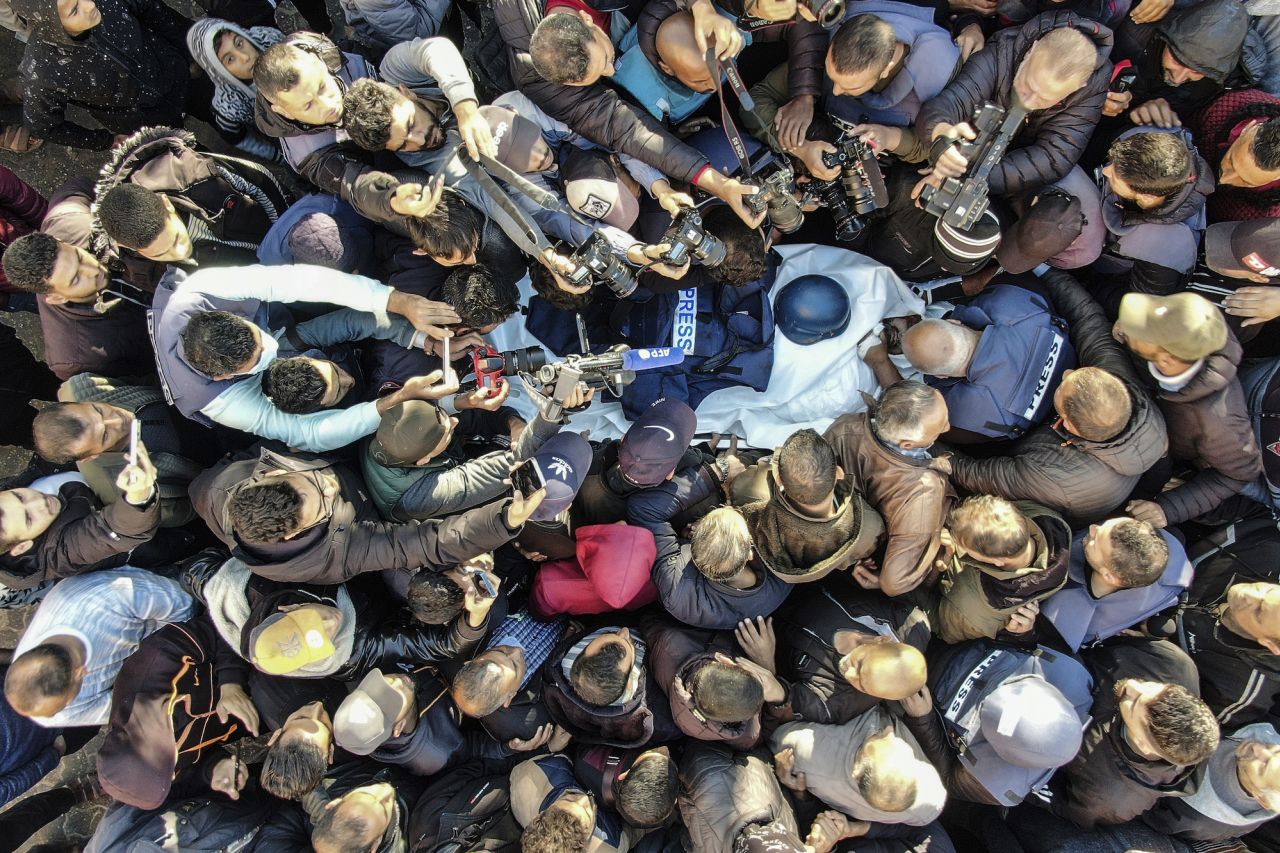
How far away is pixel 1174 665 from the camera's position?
3.45m

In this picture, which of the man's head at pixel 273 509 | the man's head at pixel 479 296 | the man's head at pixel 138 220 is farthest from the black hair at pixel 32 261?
the man's head at pixel 479 296

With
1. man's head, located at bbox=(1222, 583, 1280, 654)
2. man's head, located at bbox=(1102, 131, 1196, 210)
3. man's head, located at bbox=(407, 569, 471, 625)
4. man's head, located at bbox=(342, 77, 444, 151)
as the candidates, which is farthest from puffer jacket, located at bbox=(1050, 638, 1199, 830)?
man's head, located at bbox=(342, 77, 444, 151)

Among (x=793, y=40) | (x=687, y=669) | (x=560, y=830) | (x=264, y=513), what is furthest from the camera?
(x=793, y=40)

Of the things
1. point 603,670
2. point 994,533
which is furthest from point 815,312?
point 603,670

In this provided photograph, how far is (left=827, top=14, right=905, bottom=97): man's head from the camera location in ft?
10.8

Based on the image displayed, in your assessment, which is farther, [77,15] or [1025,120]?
[1025,120]

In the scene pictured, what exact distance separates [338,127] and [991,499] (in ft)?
11.4

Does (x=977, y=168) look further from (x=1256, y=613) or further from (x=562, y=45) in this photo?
(x=1256, y=613)

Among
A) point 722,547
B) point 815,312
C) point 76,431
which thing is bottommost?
point 722,547

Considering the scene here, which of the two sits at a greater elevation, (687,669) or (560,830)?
(687,669)

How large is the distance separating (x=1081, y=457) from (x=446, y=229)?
124 inches

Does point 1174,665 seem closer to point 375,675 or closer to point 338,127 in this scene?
point 375,675

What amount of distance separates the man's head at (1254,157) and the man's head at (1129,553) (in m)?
1.68

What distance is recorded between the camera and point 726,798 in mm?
3258
